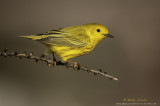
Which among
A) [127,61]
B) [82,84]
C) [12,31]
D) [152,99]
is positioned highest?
[12,31]

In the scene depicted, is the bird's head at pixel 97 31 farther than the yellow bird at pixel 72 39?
Yes

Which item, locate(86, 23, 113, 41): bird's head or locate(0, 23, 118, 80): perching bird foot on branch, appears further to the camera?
locate(86, 23, 113, 41): bird's head

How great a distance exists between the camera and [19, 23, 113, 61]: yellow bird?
297 centimetres

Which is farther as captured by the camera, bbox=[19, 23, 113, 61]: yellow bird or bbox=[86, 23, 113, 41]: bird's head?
bbox=[86, 23, 113, 41]: bird's head

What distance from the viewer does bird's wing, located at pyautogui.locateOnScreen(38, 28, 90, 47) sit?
2975mm

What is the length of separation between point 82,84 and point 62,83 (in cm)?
41

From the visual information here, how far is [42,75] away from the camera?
5375 millimetres

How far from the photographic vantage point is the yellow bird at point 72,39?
9.76 feet

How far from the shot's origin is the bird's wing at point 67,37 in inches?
117

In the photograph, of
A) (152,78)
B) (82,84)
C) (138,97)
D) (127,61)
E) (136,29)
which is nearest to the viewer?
(138,97)

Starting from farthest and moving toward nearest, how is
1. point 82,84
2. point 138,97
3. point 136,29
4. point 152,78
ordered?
point 136,29
point 152,78
point 82,84
point 138,97

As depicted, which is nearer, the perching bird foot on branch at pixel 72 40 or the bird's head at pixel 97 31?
the perching bird foot on branch at pixel 72 40

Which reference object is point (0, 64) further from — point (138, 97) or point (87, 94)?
point (138, 97)

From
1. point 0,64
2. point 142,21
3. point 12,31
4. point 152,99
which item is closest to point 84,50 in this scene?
point 152,99
